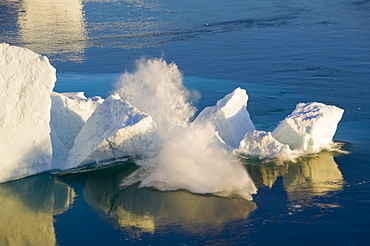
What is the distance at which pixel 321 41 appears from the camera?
1944 cm

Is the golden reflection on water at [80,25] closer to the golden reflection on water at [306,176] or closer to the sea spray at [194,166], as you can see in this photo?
the sea spray at [194,166]

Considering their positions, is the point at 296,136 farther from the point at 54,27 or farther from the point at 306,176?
the point at 54,27

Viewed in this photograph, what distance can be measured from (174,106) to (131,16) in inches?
605

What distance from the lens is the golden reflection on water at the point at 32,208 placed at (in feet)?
23.2

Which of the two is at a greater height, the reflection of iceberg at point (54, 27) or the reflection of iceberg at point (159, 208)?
the reflection of iceberg at point (159, 208)

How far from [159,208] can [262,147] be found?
2.26m

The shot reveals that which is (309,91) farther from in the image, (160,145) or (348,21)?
(348,21)

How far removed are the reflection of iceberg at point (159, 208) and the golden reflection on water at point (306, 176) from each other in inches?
35.3

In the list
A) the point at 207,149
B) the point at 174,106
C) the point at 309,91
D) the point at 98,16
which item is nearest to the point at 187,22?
the point at 98,16

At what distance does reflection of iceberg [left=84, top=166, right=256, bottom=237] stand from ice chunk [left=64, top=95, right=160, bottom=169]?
506 mm

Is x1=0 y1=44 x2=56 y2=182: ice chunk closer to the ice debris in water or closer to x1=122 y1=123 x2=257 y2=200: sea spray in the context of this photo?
x1=122 y1=123 x2=257 y2=200: sea spray

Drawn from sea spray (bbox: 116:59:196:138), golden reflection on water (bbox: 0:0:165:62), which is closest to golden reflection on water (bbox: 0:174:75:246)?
sea spray (bbox: 116:59:196:138)

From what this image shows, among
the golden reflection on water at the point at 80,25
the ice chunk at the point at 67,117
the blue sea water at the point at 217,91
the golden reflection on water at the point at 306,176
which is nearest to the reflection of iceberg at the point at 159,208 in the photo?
the blue sea water at the point at 217,91

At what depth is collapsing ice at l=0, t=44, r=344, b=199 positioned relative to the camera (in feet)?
28.2
